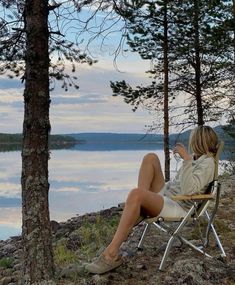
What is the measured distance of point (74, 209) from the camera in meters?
22.4

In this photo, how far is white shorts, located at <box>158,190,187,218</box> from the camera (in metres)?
4.75

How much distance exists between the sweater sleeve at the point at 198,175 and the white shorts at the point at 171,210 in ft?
0.48

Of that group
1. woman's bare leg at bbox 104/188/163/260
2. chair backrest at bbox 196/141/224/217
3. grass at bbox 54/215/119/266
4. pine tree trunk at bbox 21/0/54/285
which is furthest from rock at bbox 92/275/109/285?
grass at bbox 54/215/119/266

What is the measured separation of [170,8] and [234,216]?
11536mm

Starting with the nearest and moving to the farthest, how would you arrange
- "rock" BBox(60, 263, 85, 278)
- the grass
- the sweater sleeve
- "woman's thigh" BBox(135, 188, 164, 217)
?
"woman's thigh" BBox(135, 188, 164, 217) < "rock" BBox(60, 263, 85, 278) < the sweater sleeve < the grass

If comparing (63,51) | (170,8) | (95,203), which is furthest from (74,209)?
(63,51)

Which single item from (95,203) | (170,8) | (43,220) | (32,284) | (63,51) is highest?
(170,8)

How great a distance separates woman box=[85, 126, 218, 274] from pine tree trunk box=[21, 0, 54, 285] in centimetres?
48

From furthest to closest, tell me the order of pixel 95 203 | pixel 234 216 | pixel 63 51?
1. pixel 95 203
2. pixel 234 216
3. pixel 63 51

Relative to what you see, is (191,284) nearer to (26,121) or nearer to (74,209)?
(26,121)

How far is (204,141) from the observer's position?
4.89 metres

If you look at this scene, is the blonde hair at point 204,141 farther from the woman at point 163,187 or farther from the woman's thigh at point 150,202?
the woman's thigh at point 150,202

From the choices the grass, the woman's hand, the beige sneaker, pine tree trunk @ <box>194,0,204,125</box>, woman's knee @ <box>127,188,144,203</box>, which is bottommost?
the grass

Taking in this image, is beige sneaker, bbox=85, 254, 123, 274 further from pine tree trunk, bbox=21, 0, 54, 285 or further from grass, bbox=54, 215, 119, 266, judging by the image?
grass, bbox=54, 215, 119, 266
